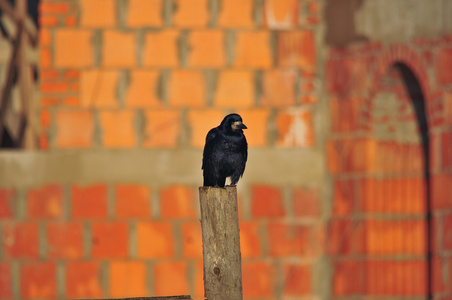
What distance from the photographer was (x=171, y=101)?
7.21m

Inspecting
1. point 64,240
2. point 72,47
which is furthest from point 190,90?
point 64,240

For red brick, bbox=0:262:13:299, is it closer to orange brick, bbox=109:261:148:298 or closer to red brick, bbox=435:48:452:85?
orange brick, bbox=109:261:148:298

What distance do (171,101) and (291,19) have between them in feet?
3.86

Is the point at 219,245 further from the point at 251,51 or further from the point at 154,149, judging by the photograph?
the point at 251,51

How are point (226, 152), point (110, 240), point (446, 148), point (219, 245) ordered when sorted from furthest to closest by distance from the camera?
point (110, 240) < point (446, 148) < point (226, 152) < point (219, 245)

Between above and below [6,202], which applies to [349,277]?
below

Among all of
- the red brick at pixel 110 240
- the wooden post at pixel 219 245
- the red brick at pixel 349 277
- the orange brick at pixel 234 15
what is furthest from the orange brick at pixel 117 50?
the wooden post at pixel 219 245

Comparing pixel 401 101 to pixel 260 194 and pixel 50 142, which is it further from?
pixel 50 142

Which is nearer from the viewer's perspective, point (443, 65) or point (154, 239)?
point (443, 65)

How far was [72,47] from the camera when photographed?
7.18 metres

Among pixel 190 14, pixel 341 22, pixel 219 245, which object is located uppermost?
pixel 190 14

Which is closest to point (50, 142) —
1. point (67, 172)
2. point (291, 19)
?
point (67, 172)

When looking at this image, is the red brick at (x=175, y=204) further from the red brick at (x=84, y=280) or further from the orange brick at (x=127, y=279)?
the red brick at (x=84, y=280)

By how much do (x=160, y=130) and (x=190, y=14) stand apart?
96cm
